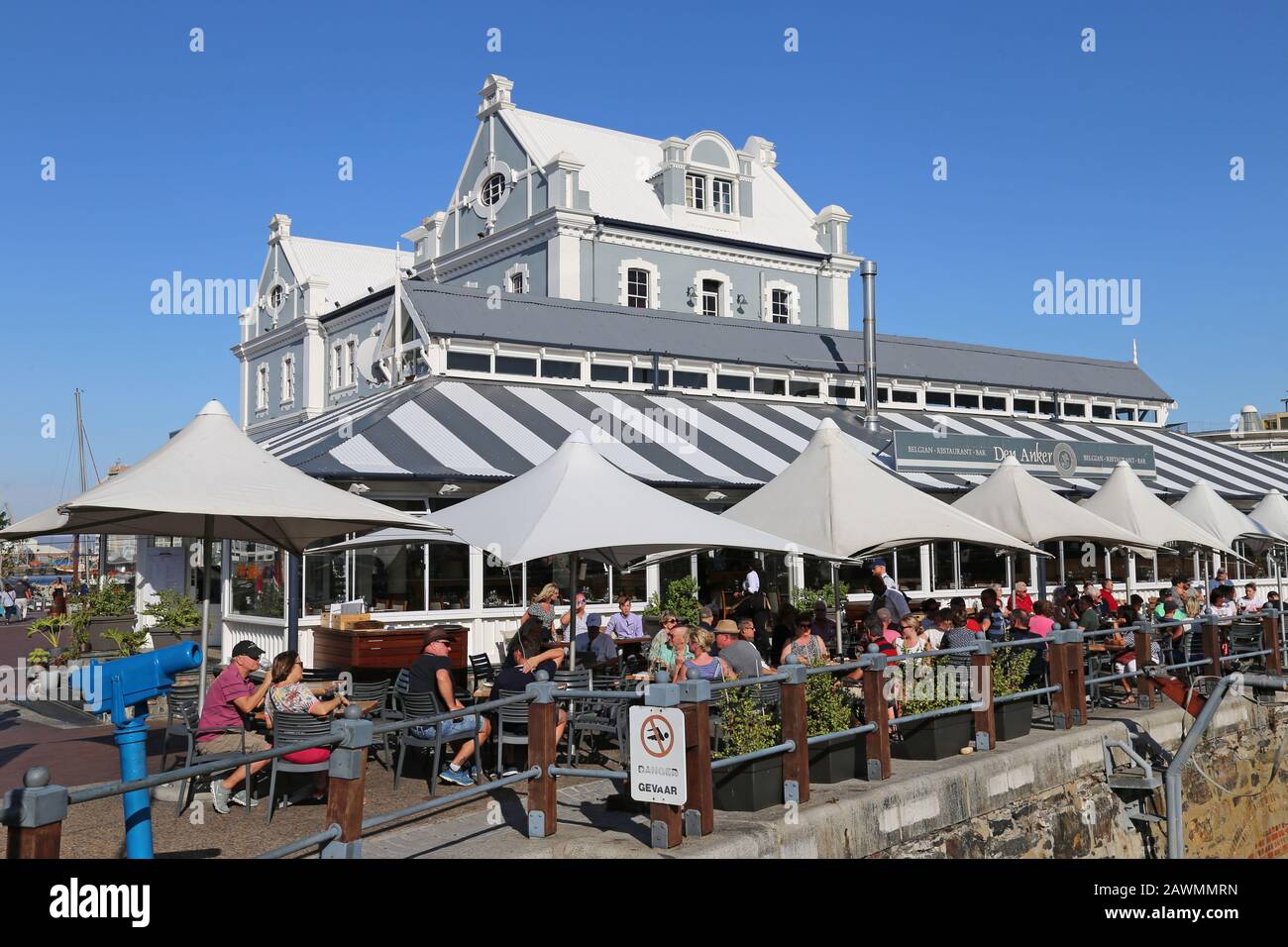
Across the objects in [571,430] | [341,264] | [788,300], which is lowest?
[571,430]

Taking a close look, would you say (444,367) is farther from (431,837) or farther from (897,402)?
(431,837)

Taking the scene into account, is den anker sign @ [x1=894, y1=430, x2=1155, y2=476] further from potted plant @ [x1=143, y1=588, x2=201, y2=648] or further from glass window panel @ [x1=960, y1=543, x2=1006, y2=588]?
potted plant @ [x1=143, y1=588, x2=201, y2=648]

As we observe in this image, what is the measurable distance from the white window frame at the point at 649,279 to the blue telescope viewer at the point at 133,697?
2700 cm

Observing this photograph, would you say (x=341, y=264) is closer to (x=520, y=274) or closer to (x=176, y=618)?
(x=520, y=274)

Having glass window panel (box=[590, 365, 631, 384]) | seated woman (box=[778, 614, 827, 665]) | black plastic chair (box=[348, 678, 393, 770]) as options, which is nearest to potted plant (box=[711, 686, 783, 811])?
seated woman (box=[778, 614, 827, 665])

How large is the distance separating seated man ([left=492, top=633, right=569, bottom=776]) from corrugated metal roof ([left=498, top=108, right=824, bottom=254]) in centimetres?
2320

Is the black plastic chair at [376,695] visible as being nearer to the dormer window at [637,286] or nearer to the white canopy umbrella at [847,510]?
the white canopy umbrella at [847,510]

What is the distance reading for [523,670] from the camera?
29.5 ft

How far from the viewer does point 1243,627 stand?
49.1 ft

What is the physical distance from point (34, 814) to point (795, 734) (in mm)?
5147

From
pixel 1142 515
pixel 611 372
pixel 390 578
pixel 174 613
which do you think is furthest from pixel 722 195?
pixel 174 613

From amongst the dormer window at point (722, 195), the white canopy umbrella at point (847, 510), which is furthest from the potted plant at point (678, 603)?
the dormer window at point (722, 195)

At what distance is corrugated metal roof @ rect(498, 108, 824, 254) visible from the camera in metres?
32.4
